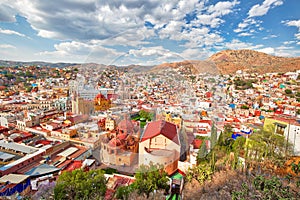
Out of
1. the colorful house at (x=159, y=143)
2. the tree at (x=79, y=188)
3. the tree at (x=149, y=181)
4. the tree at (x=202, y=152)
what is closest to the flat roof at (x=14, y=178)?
the tree at (x=79, y=188)

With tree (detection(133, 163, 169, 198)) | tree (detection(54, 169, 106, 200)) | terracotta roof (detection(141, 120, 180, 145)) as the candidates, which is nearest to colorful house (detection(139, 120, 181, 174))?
terracotta roof (detection(141, 120, 180, 145))

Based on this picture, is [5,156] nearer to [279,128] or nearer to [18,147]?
[18,147]

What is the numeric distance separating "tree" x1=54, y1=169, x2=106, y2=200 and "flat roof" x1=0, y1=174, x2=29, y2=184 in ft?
7.56

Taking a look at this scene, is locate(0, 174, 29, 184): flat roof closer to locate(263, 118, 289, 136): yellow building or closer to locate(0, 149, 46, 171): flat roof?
locate(0, 149, 46, 171): flat roof

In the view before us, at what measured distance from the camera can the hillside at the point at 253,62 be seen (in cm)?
3278

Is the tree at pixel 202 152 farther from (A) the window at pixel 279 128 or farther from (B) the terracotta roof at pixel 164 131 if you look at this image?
(A) the window at pixel 279 128

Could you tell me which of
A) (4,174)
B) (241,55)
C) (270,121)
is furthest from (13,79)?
(241,55)

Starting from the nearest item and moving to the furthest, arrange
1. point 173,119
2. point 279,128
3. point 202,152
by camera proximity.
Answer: point 173,119 < point 202,152 < point 279,128

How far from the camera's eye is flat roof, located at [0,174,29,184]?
425cm

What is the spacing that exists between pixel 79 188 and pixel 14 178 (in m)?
3.25

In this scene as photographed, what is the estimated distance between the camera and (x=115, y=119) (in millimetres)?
1967

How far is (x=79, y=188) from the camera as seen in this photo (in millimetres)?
2574

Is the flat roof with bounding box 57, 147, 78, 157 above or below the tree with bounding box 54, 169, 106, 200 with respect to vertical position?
below

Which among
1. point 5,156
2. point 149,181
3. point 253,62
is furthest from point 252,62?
point 5,156
